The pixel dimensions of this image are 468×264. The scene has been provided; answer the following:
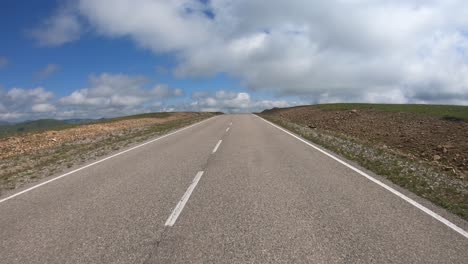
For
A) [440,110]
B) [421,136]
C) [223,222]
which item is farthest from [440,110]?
[223,222]

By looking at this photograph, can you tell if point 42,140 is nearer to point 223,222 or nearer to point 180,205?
point 180,205

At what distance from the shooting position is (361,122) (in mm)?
29062

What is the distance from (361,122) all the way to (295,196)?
24062 millimetres

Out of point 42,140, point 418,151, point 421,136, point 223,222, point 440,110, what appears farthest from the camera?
point 440,110

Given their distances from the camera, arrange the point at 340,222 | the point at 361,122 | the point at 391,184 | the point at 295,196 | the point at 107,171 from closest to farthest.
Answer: the point at 340,222
the point at 295,196
the point at 391,184
the point at 107,171
the point at 361,122

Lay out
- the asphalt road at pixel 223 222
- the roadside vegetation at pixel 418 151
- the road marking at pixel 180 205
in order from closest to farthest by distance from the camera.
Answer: the asphalt road at pixel 223 222 → the road marking at pixel 180 205 → the roadside vegetation at pixel 418 151

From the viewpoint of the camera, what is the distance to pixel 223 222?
550 centimetres

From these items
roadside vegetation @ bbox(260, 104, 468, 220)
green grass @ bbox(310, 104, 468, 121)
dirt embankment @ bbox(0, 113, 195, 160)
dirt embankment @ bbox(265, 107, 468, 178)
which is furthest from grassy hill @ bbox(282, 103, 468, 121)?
dirt embankment @ bbox(0, 113, 195, 160)

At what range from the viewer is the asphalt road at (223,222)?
14.5 feet

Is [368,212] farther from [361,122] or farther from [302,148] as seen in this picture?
[361,122]

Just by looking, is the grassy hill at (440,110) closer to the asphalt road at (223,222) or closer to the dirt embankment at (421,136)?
the dirt embankment at (421,136)

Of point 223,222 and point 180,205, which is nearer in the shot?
point 223,222

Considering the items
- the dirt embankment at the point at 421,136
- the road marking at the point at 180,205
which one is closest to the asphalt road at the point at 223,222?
the road marking at the point at 180,205

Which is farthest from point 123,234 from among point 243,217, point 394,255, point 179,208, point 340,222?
point 394,255
